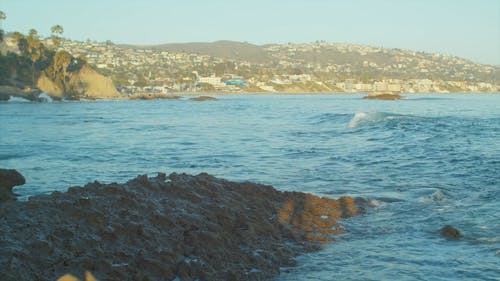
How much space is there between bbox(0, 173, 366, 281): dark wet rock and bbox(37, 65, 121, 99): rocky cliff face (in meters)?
93.6

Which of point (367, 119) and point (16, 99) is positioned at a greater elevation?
point (367, 119)

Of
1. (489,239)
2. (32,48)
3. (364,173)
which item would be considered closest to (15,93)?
(32,48)

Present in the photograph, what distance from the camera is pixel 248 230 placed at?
22.9ft

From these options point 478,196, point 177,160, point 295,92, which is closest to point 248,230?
point 478,196

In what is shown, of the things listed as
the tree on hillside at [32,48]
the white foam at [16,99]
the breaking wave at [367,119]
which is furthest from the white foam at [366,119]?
the tree on hillside at [32,48]

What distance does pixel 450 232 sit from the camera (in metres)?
7.58

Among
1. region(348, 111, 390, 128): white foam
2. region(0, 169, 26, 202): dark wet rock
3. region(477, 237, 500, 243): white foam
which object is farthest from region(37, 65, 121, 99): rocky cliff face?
region(477, 237, 500, 243): white foam

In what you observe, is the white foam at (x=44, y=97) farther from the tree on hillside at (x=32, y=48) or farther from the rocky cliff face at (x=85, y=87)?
the tree on hillside at (x=32, y=48)

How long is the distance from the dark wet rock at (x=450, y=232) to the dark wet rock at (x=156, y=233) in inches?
62.3

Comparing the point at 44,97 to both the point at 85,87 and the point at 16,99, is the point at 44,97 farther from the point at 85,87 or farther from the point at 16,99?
the point at 85,87

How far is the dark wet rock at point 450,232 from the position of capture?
24.6 feet

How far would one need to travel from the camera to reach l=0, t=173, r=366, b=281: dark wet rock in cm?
511

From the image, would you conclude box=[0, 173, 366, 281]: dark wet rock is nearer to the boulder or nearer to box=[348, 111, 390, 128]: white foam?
box=[348, 111, 390, 128]: white foam

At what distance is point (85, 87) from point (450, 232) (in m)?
108
